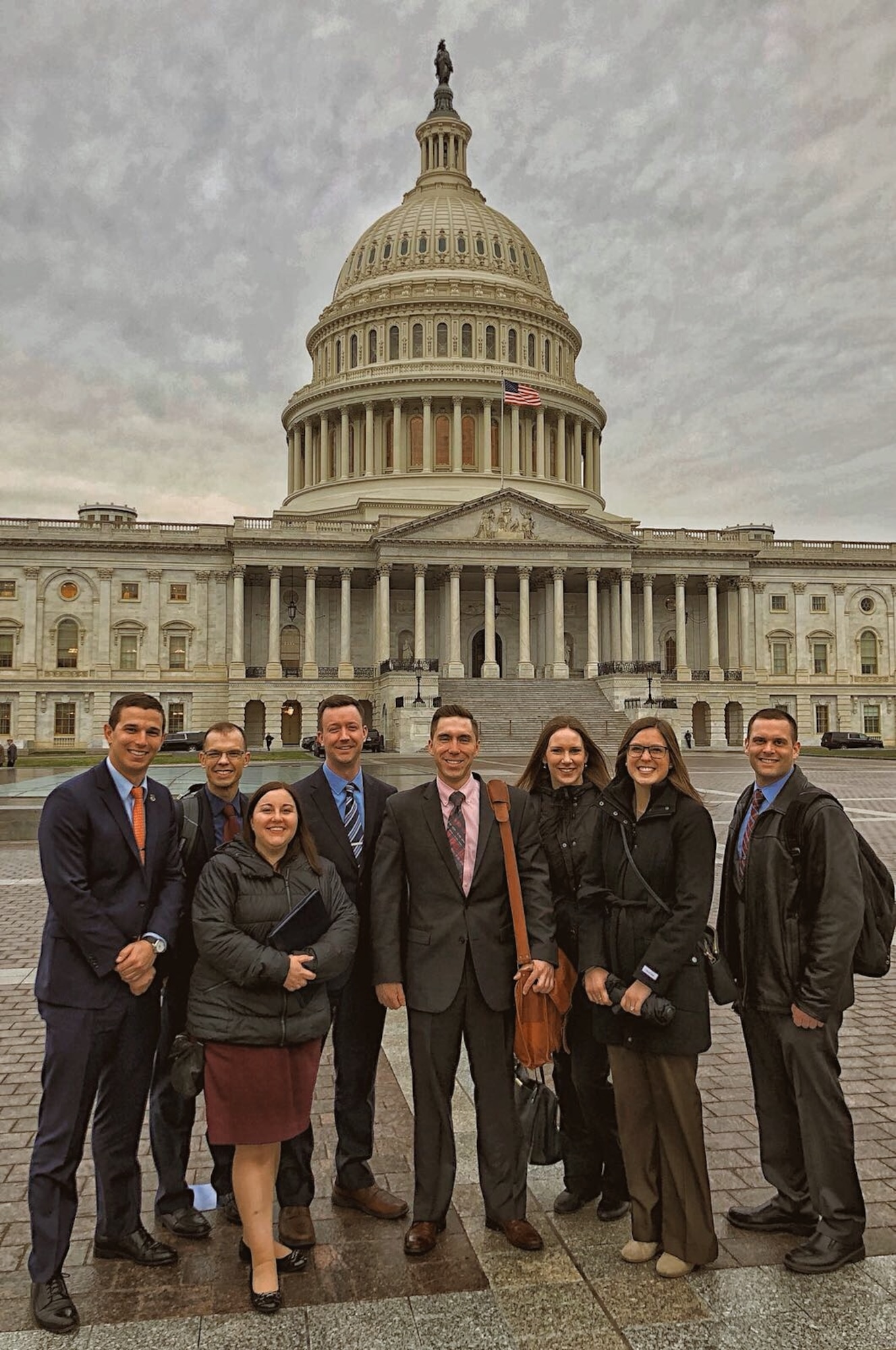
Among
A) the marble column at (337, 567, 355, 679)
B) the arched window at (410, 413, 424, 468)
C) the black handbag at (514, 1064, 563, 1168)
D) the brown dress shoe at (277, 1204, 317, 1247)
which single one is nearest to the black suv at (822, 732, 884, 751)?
the marble column at (337, 567, 355, 679)

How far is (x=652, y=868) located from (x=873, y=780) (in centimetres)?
3273

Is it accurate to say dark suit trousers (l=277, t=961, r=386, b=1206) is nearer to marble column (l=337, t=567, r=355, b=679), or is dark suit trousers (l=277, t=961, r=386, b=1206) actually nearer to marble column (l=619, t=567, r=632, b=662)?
marble column (l=337, t=567, r=355, b=679)

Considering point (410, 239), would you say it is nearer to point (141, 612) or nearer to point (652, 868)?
point (141, 612)

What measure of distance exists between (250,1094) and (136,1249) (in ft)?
3.45

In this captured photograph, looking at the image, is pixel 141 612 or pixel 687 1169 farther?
pixel 141 612

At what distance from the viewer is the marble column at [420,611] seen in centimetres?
6694

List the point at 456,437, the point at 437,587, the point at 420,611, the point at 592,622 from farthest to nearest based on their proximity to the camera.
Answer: the point at 456,437 → the point at 437,587 → the point at 592,622 → the point at 420,611

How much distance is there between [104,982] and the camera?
203 inches

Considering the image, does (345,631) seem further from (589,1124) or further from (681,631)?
(589,1124)

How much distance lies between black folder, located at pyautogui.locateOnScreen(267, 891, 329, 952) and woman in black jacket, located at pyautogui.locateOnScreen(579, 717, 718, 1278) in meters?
1.44

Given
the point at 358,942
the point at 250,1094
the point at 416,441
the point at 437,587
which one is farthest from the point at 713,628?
the point at 250,1094

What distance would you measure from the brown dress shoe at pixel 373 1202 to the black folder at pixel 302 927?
5.33ft

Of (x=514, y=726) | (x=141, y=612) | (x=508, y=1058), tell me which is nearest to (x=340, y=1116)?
(x=508, y=1058)

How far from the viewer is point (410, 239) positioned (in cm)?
8869
